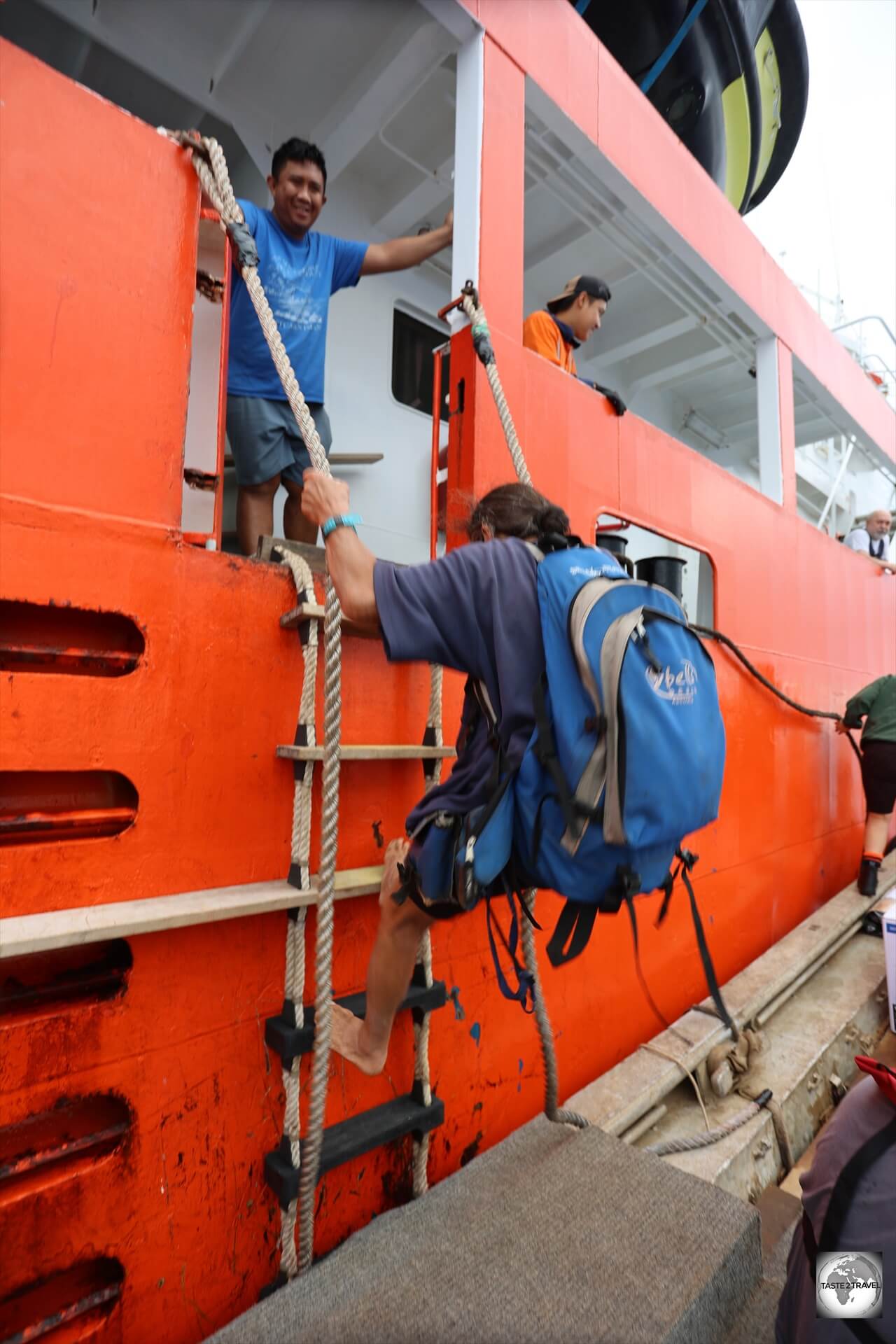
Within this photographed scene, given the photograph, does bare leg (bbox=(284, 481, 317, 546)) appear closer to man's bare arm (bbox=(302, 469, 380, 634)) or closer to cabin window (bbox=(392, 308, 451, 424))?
man's bare arm (bbox=(302, 469, 380, 634))

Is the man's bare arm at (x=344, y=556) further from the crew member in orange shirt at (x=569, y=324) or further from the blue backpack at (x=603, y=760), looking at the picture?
the crew member in orange shirt at (x=569, y=324)

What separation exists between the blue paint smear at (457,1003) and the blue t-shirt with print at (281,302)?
83.8 inches

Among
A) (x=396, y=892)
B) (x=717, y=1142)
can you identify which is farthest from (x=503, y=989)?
(x=717, y=1142)

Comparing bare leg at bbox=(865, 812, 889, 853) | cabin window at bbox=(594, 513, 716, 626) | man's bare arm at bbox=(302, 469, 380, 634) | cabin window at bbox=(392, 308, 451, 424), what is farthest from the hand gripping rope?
bare leg at bbox=(865, 812, 889, 853)

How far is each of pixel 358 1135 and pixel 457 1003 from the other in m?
0.52

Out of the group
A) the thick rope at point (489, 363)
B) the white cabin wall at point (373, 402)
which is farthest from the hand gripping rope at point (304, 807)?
the white cabin wall at point (373, 402)

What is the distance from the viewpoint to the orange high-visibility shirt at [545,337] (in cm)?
300

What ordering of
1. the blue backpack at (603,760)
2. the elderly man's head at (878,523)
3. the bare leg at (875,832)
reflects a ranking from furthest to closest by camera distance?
1. the elderly man's head at (878,523)
2. the bare leg at (875,832)
3. the blue backpack at (603,760)

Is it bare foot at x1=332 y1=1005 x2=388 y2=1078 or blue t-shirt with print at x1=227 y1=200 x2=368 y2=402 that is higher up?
blue t-shirt with print at x1=227 y1=200 x2=368 y2=402

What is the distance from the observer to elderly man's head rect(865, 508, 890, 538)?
7574 mm

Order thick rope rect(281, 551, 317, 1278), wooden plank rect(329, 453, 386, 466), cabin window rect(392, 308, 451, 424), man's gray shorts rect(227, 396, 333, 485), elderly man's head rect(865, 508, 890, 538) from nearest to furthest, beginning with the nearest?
1. thick rope rect(281, 551, 317, 1278)
2. man's gray shorts rect(227, 396, 333, 485)
3. wooden plank rect(329, 453, 386, 466)
4. cabin window rect(392, 308, 451, 424)
5. elderly man's head rect(865, 508, 890, 538)

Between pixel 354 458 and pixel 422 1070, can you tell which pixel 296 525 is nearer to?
pixel 354 458

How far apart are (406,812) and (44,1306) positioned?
4.42ft

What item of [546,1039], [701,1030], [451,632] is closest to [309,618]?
[451,632]
